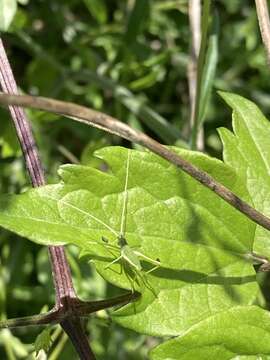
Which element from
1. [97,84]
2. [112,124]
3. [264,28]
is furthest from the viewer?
[97,84]

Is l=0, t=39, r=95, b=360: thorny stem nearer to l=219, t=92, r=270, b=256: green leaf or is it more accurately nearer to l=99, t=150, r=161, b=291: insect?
l=99, t=150, r=161, b=291: insect

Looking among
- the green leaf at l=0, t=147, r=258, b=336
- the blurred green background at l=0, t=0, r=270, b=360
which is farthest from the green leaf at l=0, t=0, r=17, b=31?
the green leaf at l=0, t=147, r=258, b=336

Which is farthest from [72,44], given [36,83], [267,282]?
[267,282]

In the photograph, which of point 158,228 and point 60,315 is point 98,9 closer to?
point 158,228

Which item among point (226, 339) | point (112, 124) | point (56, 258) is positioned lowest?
point (226, 339)

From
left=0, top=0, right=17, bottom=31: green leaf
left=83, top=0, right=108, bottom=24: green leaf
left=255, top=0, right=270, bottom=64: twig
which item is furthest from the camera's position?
left=83, top=0, right=108, bottom=24: green leaf

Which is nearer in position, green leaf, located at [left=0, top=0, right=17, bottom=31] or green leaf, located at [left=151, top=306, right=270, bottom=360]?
green leaf, located at [left=151, top=306, right=270, bottom=360]

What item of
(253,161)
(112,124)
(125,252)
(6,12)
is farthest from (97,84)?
(112,124)
